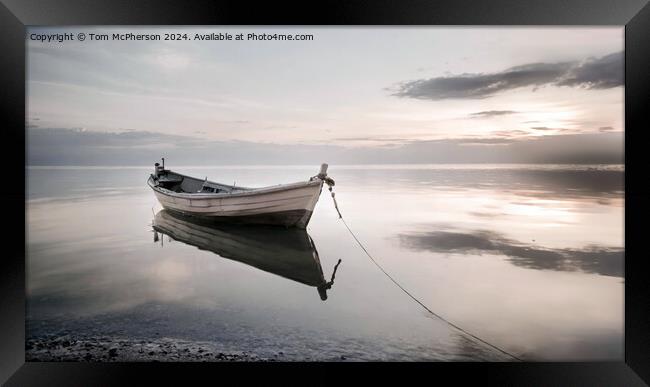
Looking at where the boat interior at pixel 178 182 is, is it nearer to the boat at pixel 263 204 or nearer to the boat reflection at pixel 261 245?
the boat reflection at pixel 261 245

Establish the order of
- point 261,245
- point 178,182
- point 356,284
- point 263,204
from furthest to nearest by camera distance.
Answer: point 178,182
point 263,204
point 261,245
point 356,284

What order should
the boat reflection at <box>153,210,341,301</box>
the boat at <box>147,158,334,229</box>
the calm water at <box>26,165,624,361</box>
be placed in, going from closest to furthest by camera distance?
the calm water at <box>26,165,624,361</box>, the boat reflection at <box>153,210,341,301</box>, the boat at <box>147,158,334,229</box>

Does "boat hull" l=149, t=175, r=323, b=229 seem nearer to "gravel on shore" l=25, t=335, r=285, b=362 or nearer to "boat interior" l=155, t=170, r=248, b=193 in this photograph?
"boat interior" l=155, t=170, r=248, b=193

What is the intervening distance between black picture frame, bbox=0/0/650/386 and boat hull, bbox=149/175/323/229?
290 cm

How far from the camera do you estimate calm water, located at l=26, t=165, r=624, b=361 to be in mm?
3770

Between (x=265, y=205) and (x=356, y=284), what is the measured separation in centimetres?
223

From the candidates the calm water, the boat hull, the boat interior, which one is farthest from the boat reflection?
the boat interior

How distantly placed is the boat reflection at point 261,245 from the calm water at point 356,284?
0.14 feet

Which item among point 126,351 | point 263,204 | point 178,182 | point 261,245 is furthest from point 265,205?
point 178,182

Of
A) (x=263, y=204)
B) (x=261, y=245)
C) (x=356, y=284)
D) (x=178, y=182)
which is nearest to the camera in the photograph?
(x=356, y=284)

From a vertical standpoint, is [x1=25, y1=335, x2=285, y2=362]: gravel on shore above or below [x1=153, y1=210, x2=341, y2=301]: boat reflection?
below

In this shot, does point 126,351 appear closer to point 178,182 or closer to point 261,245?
point 261,245

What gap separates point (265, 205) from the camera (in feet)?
21.5

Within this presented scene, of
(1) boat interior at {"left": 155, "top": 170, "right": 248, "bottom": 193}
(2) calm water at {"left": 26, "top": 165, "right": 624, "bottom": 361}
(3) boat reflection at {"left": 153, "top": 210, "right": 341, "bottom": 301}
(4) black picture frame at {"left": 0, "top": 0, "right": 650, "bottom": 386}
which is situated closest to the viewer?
(4) black picture frame at {"left": 0, "top": 0, "right": 650, "bottom": 386}
